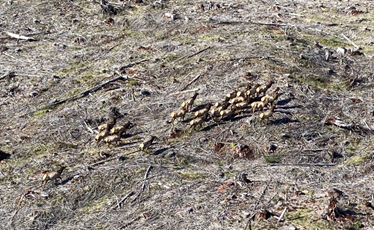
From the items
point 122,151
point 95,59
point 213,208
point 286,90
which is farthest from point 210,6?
point 213,208

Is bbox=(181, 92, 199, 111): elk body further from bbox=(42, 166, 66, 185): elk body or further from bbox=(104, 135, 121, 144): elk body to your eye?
bbox=(42, 166, 66, 185): elk body

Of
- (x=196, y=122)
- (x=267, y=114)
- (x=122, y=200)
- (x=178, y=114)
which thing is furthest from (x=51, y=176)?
(x=267, y=114)

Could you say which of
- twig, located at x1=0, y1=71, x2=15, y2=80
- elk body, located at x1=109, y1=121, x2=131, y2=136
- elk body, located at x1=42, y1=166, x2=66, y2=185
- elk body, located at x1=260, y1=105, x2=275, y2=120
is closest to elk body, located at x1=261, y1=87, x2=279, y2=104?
elk body, located at x1=260, y1=105, x2=275, y2=120

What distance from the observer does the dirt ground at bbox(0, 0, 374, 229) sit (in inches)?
476

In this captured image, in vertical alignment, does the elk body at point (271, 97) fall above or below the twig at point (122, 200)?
above

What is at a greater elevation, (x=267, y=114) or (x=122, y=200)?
(x=267, y=114)

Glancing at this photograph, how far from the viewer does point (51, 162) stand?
45.3 ft

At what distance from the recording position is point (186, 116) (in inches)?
605

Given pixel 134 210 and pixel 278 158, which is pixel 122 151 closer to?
pixel 134 210

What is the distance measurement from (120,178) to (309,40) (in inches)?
399

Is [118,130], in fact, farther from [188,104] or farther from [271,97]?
[271,97]

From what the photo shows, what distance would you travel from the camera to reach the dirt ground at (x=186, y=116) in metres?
12.1

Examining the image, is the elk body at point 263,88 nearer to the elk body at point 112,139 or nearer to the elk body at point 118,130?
the elk body at point 118,130

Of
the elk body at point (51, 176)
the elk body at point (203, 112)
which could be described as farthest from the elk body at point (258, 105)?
the elk body at point (51, 176)
